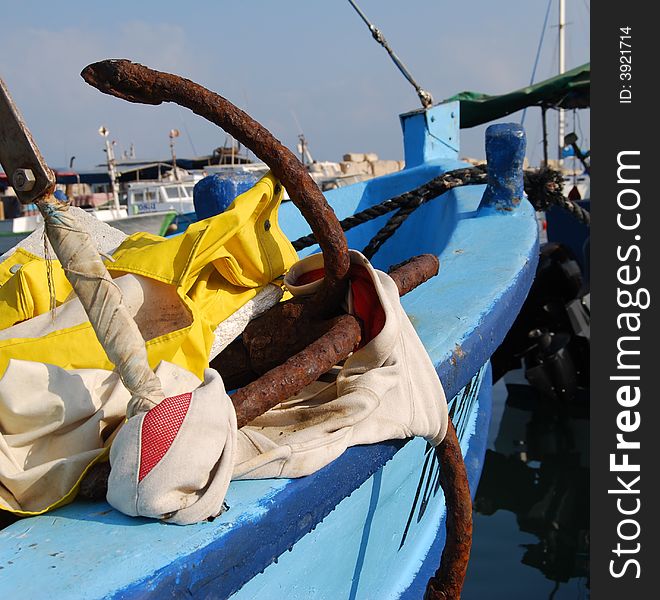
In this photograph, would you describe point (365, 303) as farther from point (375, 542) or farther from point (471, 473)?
point (471, 473)

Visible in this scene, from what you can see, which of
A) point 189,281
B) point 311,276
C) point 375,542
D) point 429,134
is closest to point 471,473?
point 375,542

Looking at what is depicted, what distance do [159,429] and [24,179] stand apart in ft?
1.20

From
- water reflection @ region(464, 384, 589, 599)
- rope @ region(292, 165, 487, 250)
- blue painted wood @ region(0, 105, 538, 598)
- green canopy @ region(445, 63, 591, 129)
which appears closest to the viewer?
blue painted wood @ region(0, 105, 538, 598)

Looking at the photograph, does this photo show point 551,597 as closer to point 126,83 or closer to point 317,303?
point 317,303

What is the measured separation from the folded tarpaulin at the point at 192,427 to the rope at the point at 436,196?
1.22 metres

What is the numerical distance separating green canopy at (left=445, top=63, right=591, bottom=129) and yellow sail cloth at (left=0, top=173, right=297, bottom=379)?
5869mm

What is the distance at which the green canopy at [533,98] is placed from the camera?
692 centimetres

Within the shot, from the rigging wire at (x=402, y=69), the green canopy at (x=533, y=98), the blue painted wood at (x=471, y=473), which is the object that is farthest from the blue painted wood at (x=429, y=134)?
the green canopy at (x=533, y=98)

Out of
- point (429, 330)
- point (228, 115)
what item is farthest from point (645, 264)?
point (228, 115)

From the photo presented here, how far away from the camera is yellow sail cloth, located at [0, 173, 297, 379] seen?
4.25ft

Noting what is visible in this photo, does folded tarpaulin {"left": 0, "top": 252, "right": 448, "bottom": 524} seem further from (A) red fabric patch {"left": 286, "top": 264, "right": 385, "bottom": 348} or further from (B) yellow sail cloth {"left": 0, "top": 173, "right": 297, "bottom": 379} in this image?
(B) yellow sail cloth {"left": 0, "top": 173, "right": 297, "bottom": 379}

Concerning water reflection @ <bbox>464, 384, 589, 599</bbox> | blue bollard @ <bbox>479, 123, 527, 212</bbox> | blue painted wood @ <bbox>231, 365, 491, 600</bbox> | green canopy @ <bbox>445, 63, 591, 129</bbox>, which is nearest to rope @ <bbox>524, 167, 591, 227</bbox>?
blue bollard @ <bbox>479, 123, 527, 212</bbox>

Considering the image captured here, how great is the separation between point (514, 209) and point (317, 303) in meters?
1.56

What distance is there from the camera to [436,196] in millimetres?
2918
